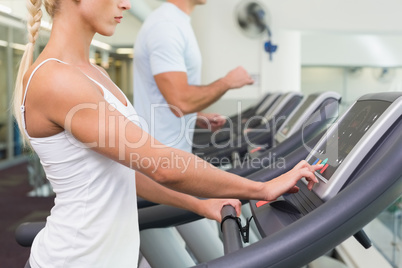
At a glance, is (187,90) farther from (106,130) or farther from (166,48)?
(106,130)

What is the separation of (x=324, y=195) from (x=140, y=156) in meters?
0.41

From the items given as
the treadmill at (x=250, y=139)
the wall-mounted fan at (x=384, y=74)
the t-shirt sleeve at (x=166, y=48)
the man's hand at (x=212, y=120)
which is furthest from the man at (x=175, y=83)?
the wall-mounted fan at (x=384, y=74)

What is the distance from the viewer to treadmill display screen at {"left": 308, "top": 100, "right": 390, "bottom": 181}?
107 centimetres

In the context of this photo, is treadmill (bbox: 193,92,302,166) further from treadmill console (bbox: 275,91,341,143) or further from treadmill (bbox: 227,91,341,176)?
treadmill console (bbox: 275,91,341,143)

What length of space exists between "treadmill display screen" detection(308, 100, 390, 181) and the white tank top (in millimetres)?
459

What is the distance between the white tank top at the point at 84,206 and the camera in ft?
3.06

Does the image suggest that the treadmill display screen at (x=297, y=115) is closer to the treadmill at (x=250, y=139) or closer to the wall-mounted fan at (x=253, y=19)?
the treadmill at (x=250, y=139)

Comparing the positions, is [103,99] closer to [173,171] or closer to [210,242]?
[173,171]

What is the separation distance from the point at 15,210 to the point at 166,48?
3.41m

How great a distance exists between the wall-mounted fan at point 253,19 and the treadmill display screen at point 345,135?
4.90 metres

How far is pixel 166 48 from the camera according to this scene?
1.88 meters

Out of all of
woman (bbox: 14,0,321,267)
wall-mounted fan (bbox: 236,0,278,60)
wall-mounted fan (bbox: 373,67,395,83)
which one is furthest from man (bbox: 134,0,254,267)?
wall-mounted fan (bbox: 373,67,395,83)

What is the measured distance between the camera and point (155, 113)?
78.8 inches

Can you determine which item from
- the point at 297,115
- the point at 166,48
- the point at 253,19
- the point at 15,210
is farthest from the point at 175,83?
the point at 253,19
